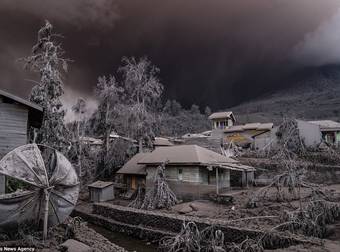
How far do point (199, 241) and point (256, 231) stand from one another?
8.01ft

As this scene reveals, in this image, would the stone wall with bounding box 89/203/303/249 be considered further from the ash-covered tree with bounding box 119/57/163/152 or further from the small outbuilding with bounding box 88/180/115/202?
the ash-covered tree with bounding box 119/57/163/152

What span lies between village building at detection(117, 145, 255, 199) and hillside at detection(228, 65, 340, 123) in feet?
108

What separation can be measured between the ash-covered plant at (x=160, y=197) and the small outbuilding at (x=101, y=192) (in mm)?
5626

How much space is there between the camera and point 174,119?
9575 cm

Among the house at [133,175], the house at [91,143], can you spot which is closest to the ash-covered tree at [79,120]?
the house at [91,143]

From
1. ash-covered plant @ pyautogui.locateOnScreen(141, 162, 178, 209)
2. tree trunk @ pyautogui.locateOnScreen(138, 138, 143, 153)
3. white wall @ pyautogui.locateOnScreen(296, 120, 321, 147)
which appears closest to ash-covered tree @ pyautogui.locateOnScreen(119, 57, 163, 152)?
tree trunk @ pyautogui.locateOnScreen(138, 138, 143, 153)

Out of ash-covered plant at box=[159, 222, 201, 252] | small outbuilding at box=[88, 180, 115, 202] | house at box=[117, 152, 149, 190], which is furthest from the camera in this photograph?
house at box=[117, 152, 149, 190]

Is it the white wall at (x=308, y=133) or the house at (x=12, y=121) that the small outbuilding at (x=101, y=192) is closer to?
the house at (x=12, y=121)

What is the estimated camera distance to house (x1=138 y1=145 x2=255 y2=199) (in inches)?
806

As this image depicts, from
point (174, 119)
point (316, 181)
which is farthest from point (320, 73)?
point (316, 181)

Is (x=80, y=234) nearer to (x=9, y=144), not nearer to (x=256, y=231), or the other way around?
(x=9, y=144)

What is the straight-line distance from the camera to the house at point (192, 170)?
67.2 feet

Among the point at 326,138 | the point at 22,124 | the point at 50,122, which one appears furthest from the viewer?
the point at 326,138

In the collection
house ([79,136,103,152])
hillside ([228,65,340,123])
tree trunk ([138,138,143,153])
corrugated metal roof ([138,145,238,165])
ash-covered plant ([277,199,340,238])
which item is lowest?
ash-covered plant ([277,199,340,238])
